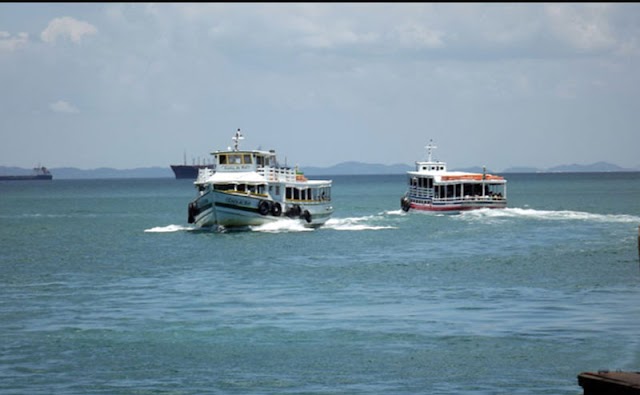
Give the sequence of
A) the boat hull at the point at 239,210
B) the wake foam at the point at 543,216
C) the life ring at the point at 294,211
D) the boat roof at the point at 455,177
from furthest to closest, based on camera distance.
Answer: the boat roof at the point at 455,177, the wake foam at the point at 543,216, the life ring at the point at 294,211, the boat hull at the point at 239,210

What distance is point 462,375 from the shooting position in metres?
23.8

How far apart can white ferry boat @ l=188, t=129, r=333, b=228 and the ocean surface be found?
326 cm

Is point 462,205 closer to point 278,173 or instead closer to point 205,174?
point 278,173

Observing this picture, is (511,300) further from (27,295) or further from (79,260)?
(79,260)

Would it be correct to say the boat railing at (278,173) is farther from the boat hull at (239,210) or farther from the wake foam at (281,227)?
the wake foam at (281,227)

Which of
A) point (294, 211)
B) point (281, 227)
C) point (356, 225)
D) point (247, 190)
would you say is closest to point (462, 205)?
point (356, 225)

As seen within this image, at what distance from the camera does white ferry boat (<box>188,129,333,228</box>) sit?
6588 centimetres

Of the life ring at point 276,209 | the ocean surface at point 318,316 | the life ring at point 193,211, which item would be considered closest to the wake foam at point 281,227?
the life ring at point 276,209

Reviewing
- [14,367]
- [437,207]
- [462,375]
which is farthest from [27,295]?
[437,207]

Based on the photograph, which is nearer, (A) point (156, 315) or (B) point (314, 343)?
(B) point (314, 343)

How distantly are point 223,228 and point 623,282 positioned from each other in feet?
109

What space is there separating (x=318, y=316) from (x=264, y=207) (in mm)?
34974

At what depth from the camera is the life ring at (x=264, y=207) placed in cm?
6671

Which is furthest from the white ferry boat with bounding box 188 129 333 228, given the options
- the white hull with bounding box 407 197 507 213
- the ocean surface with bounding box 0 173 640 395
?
the white hull with bounding box 407 197 507 213
